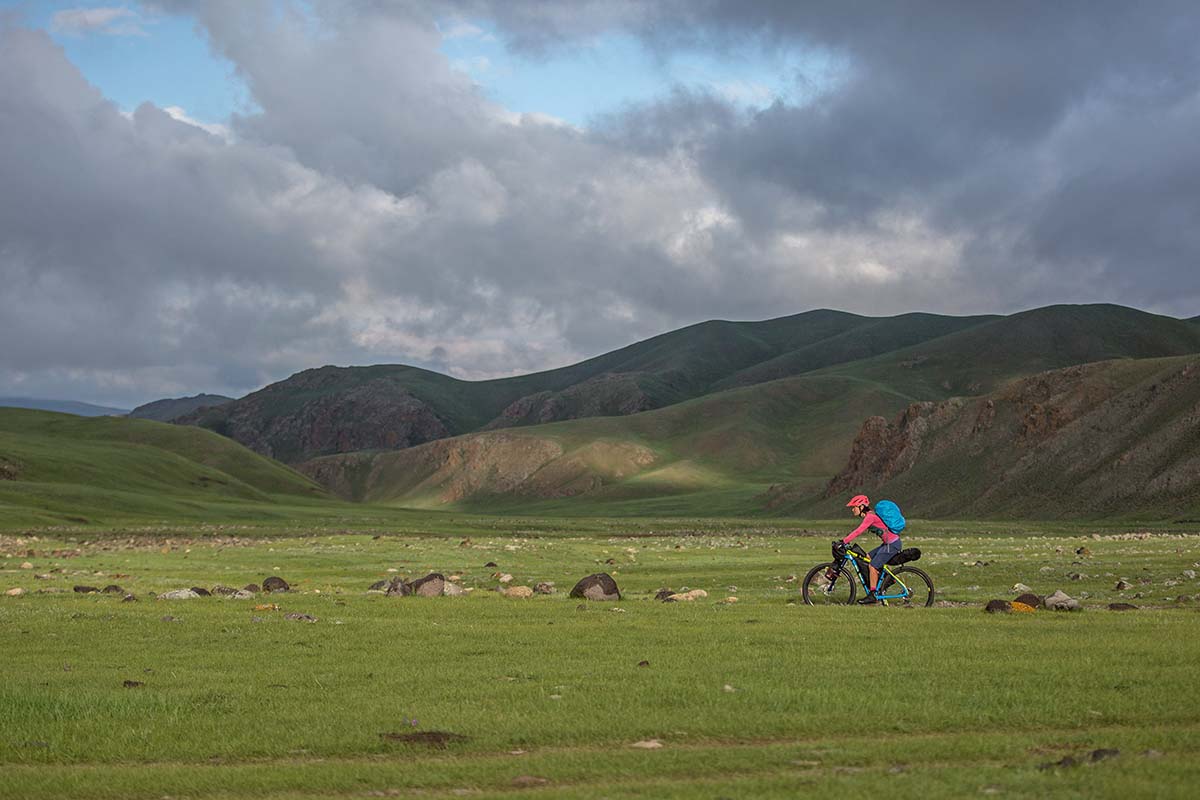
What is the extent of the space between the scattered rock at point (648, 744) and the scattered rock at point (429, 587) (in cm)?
1709

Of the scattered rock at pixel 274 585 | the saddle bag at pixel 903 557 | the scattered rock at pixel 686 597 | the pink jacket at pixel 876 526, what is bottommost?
the scattered rock at pixel 274 585

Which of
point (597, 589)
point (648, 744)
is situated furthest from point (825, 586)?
point (648, 744)

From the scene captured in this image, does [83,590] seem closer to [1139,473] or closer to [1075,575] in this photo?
[1075,575]

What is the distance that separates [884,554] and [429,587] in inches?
479

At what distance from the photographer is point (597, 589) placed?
88.3 feet

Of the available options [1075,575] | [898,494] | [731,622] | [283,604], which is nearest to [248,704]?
[731,622]

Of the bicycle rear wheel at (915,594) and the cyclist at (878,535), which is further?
the bicycle rear wheel at (915,594)

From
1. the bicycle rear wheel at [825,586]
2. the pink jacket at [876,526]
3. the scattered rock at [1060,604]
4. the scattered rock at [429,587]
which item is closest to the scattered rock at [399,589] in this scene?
the scattered rock at [429,587]

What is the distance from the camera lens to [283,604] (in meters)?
25.9

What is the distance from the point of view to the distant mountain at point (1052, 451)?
10788cm

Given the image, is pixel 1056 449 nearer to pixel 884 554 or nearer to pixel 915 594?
pixel 915 594

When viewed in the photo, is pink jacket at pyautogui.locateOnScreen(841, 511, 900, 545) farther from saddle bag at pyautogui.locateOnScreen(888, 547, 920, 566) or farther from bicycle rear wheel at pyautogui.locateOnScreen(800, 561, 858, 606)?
bicycle rear wheel at pyautogui.locateOnScreen(800, 561, 858, 606)

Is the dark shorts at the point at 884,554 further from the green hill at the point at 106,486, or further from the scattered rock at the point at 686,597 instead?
the green hill at the point at 106,486

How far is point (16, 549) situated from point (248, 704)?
52087 millimetres
